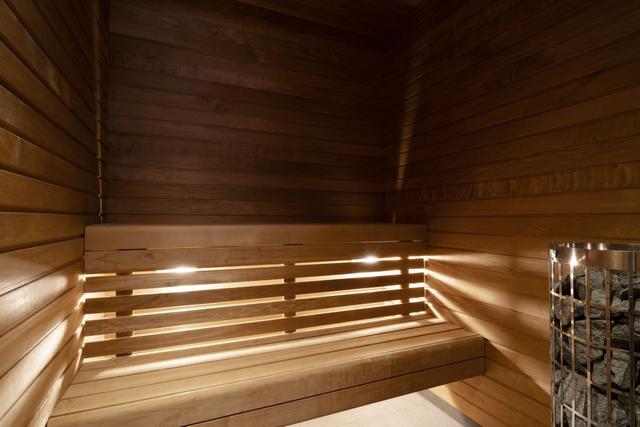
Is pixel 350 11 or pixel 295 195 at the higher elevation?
pixel 350 11

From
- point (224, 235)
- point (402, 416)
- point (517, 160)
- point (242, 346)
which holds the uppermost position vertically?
point (517, 160)

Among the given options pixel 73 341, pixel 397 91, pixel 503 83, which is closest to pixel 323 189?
pixel 397 91

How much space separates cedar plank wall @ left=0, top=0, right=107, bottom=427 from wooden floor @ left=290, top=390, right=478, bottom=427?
1511mm

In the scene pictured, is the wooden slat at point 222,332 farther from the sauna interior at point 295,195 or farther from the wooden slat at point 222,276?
the wooden slat at point 222,276

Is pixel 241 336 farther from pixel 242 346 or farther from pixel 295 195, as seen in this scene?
pixel 295 195

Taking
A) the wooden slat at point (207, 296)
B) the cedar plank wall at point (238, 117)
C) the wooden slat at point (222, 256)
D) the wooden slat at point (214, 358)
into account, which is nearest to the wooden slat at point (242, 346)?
the wooden slat at point (214, 358)

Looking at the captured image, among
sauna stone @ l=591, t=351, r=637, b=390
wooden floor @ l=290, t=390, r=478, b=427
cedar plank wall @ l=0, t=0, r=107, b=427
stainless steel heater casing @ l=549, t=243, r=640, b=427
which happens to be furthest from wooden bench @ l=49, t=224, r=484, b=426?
sauna stone @ l=591, t=351, r=637, b=390

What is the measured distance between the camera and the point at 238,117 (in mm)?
2885

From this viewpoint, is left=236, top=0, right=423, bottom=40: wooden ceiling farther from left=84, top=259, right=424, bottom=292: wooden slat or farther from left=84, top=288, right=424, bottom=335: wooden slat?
left=84, top=288, right=424, bottom=335: wooden slat

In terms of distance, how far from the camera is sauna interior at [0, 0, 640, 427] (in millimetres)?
1399

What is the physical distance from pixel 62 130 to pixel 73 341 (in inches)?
37.9

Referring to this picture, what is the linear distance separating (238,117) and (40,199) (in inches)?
71.8

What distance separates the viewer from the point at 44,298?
4.20 ft

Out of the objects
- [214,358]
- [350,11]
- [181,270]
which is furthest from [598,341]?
[350,11]
